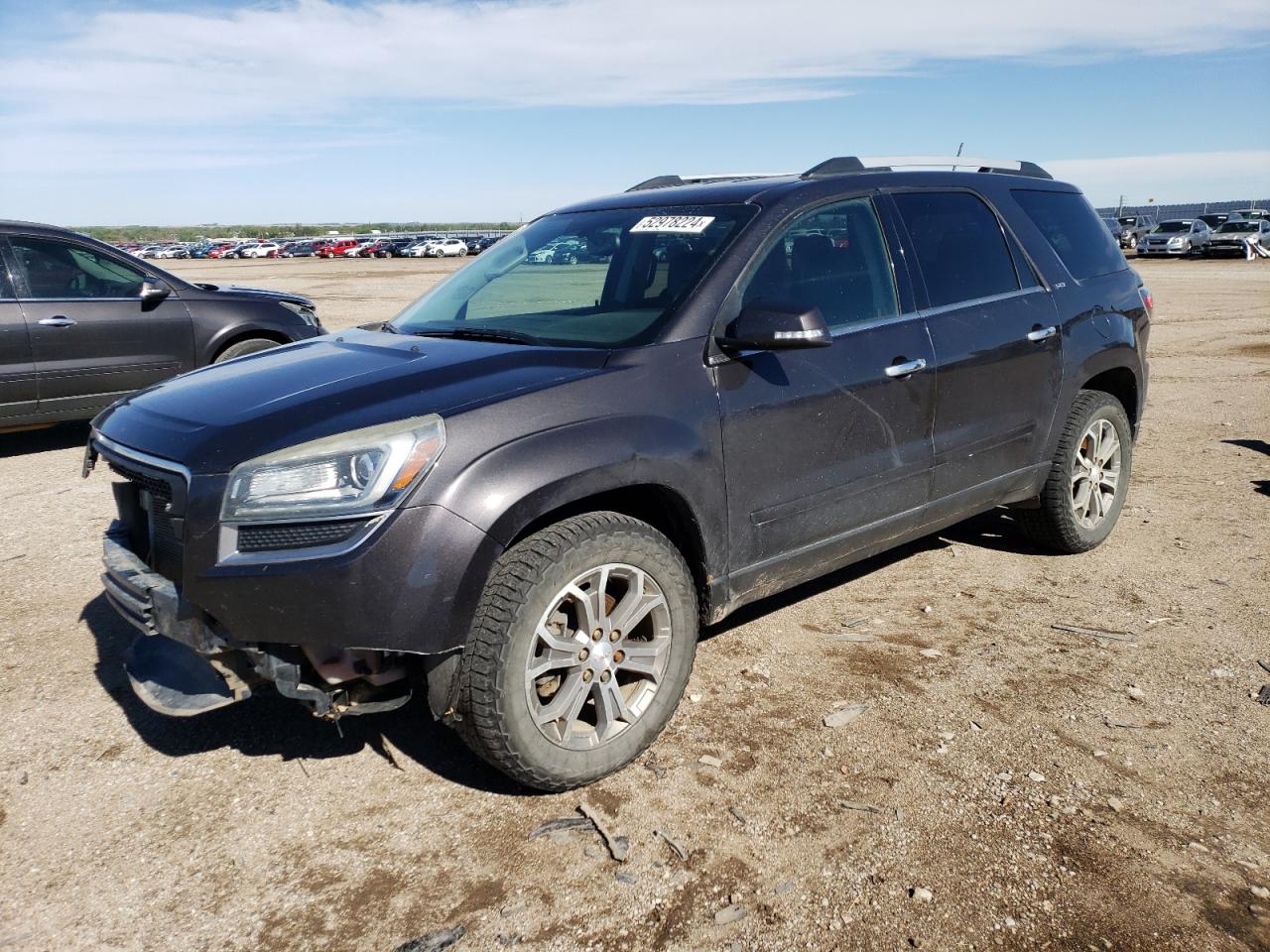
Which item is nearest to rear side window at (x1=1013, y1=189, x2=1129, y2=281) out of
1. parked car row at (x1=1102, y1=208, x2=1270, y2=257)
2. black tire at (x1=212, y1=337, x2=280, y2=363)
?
black tire at (x1=212, y1=337, x2=280, y2=363)

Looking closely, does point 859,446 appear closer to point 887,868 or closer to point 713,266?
point 713,266

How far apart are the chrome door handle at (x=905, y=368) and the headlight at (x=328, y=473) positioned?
1.92 meters

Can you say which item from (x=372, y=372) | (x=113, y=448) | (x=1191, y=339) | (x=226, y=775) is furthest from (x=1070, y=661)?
(x=1191, y=339)

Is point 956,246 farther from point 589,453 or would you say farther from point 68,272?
point 68,272

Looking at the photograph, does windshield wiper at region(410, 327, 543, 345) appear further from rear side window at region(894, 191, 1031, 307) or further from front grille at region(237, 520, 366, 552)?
rear side window at region(894, 191, 1031, 307)

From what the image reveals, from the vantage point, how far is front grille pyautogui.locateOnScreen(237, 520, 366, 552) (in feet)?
9.07

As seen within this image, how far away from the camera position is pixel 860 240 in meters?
4.08

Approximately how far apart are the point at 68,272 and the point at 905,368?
22.2ft

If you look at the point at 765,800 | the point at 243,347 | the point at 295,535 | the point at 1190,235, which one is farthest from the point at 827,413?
the point at 1190,235

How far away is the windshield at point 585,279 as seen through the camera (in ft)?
11.9

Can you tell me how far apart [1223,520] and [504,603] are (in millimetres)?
4826

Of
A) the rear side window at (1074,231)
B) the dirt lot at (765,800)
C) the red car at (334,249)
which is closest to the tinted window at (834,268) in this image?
the rear side window at (1074,231)

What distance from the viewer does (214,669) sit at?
9.92ft

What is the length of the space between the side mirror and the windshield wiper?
16.6ft
